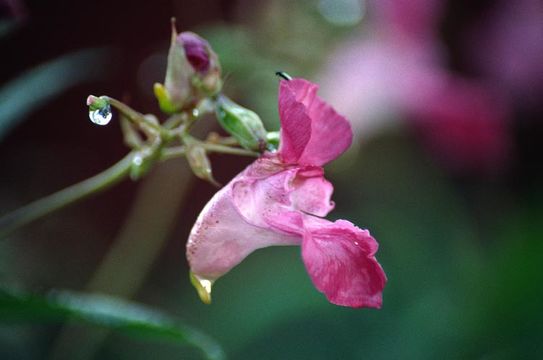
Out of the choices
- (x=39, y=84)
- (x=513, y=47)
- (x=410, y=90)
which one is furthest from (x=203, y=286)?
(x=513, y=47)

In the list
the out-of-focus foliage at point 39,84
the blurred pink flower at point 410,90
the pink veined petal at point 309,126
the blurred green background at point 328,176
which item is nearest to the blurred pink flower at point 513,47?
the blurred green background at point 328,176

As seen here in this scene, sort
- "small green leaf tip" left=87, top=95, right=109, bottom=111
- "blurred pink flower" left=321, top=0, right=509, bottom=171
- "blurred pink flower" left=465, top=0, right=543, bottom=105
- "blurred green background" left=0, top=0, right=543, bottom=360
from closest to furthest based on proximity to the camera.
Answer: "small green leaf tip" left=87, top=95, right=109, bottom=111
"blurred green background" left=0, top=0, right=543, bottom=360
"blurred pink flower" left=321, top=0, right=509, bottom=171
"blurred pink flower" left=465, top=0, right=543, bottom=105

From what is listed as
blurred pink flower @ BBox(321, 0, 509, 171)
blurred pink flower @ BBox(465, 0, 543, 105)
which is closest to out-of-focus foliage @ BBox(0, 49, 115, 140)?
blurred pink flower @ BBox(321, 0, 509, 171)

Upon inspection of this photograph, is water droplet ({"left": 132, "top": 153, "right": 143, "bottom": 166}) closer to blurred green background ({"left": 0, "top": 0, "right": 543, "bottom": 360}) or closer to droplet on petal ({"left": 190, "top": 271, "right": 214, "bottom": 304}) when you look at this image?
droplet on petal ({"left": 190, "top": 271, "right": 214, "bottom": 304})

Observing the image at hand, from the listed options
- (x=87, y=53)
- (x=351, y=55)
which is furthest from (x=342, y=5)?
(x=87, y=53)

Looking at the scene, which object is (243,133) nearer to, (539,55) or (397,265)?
(397,265)

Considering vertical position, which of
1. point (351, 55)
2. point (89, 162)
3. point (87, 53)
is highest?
point (87, 53)

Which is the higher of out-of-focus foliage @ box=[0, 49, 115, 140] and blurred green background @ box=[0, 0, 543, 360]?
out-of-focus foliage @ box=[0, 49, 115, 140]
